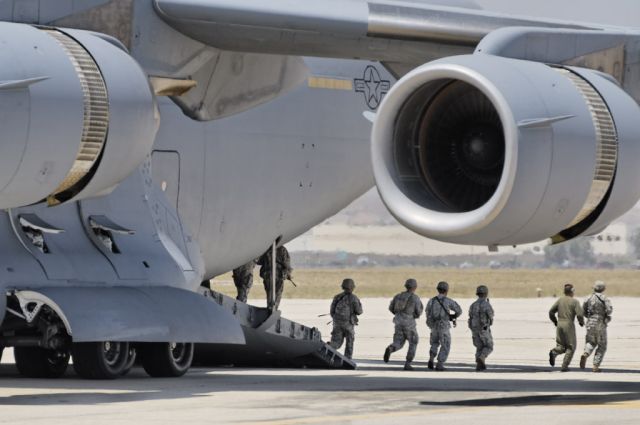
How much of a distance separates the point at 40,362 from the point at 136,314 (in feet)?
6.36

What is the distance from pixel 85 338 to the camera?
15.5m

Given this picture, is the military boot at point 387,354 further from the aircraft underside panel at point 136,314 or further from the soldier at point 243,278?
the aircraft underside panel at point 136,314

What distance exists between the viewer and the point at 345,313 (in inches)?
885

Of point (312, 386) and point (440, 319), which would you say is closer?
point (312, 386)

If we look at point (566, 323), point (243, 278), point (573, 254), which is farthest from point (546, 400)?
point (573, 254)

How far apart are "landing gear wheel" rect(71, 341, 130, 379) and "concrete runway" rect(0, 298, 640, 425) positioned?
0.61ft

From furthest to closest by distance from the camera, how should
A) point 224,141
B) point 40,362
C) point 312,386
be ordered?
point 224,141 → point 40,362 → point 312,386

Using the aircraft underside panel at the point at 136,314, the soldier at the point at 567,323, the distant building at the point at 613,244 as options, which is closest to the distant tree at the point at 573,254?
the distant building at the point at 613,244

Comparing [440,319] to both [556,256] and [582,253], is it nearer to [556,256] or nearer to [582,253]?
[582,253]

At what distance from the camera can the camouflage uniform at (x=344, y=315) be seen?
73.6 ft

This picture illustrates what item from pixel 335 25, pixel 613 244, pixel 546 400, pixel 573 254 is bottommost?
pixel 573 254

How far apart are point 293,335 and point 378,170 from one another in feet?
22.2

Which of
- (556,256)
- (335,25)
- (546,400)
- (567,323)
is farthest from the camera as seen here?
(556,256)

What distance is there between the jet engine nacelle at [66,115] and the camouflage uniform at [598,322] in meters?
9.23
